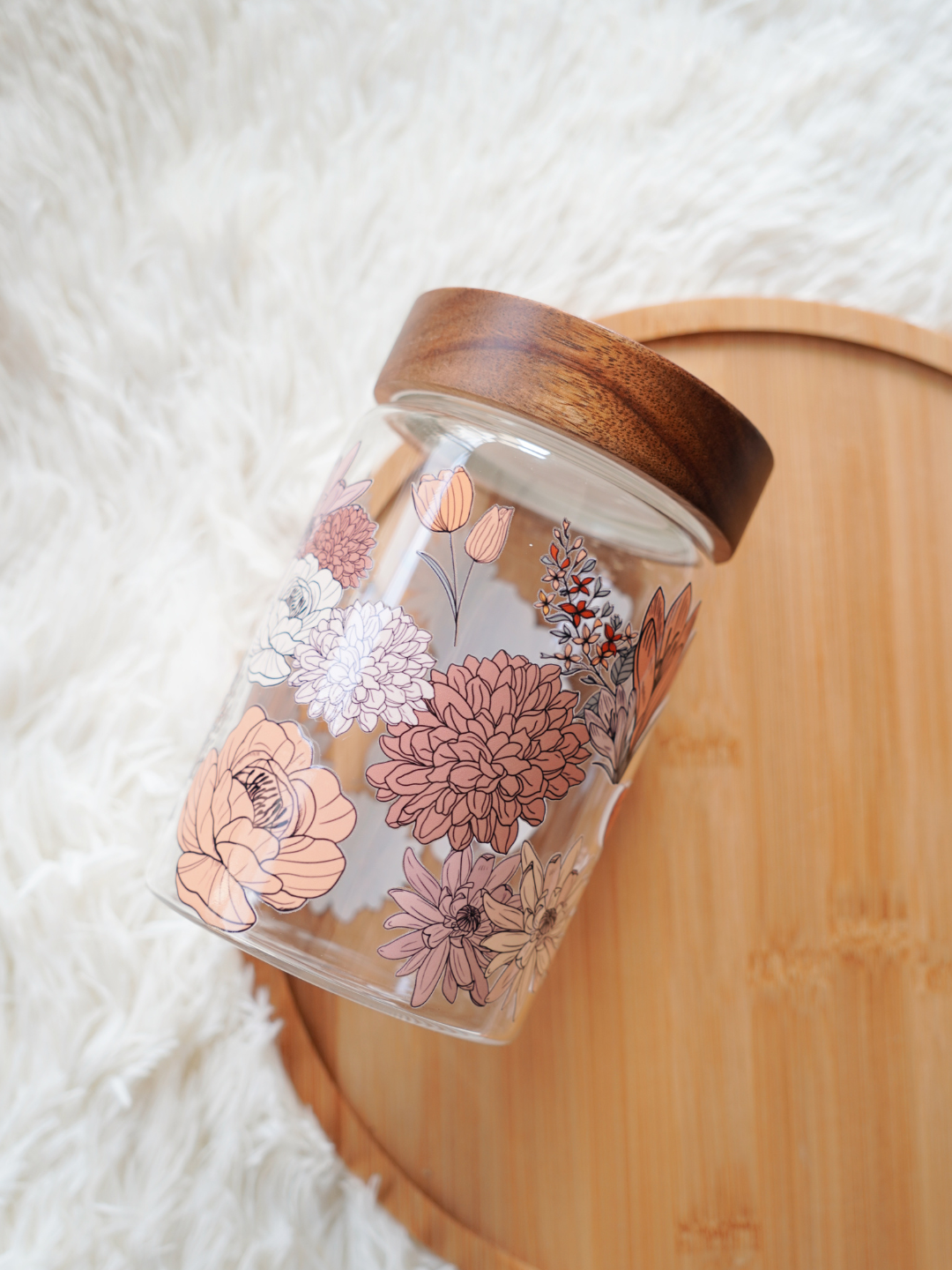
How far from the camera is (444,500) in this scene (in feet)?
1.22

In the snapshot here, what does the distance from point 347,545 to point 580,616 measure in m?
0.11

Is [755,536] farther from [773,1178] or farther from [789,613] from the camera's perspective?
[773,1178]

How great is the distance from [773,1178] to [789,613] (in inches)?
12.2

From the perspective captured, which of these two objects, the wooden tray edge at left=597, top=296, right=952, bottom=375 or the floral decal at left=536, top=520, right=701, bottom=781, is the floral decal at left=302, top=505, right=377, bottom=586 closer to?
the floral decal at left=536, top=520, right=701, bottom=781

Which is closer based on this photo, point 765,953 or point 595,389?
point 595,389

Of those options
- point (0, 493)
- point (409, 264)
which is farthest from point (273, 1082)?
point (409, 264)

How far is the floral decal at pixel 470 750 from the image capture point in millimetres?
354

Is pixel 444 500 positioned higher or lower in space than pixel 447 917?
higher

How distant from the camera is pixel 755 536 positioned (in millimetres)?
497

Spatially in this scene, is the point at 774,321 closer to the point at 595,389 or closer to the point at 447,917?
the point at 595,389

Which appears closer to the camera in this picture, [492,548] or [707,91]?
[492,548]

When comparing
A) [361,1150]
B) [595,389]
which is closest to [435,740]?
[595,389]

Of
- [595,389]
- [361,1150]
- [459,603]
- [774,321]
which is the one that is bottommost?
[361,1150]

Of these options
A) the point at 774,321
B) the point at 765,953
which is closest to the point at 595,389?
the point at 774,321
